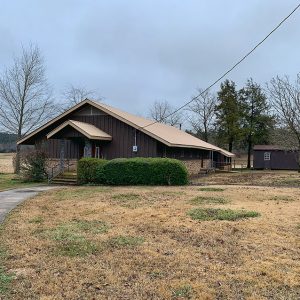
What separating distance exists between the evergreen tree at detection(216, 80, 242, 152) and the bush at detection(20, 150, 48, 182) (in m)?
32.8

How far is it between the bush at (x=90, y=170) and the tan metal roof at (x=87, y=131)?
102 inches

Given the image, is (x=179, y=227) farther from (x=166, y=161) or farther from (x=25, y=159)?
(x=25, y=159)

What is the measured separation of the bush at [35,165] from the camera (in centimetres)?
2319

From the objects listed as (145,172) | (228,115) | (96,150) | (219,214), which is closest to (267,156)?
(228,115)

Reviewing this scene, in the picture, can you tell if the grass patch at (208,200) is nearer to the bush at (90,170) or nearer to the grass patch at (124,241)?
the grass patch at (124,241)

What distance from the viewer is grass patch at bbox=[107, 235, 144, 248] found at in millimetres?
7096

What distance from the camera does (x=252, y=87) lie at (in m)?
54.8

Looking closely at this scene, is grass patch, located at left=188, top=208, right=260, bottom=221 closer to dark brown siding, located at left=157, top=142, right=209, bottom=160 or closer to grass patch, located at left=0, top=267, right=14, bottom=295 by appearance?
grass patch, located at left=0, top=267, right=14, bottom=295

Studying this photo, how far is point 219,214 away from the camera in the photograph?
33.2 ft

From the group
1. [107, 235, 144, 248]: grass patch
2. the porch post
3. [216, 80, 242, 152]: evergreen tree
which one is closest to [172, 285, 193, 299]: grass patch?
[107, 235, 144, 248]: grass patch

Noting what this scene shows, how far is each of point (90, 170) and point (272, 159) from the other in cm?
3183

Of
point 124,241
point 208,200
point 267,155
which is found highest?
point 267,155

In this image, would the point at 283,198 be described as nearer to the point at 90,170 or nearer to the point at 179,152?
the point at 90,170

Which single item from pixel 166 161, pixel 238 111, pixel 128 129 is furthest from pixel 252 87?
pixel 166 161
